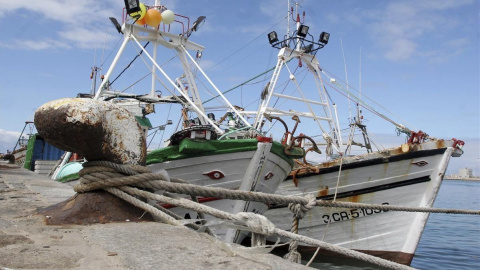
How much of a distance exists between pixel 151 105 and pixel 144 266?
10810mm

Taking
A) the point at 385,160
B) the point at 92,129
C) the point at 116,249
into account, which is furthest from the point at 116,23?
the point at 116,249

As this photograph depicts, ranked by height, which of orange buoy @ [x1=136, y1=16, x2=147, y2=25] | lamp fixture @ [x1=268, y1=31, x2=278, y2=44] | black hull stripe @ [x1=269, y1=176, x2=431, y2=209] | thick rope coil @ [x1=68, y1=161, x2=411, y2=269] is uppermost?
lamp fixture @ [x1=268, y1=31, x2=278, y2=44]

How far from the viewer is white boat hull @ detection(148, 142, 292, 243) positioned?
6191 mm

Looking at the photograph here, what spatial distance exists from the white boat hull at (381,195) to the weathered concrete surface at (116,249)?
23.9ft

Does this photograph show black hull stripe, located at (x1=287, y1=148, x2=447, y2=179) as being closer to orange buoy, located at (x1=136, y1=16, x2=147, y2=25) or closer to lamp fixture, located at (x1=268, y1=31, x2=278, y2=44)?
lamp fixture, located at (x1=268, y1=31, x2=278, y2=44)

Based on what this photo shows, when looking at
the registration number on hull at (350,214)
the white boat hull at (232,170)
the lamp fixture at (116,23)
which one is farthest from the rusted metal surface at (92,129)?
the lamp fixture at (116,23)

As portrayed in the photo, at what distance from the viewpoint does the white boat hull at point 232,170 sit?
619 centimetres

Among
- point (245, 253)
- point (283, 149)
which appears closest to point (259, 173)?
point (283, 149)

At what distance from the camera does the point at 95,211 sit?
2.71 metres

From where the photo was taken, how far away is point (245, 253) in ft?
6.56

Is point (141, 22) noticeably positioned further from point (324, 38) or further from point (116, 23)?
point (324, 38)

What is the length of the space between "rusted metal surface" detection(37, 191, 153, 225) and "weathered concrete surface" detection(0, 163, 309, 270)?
11cm

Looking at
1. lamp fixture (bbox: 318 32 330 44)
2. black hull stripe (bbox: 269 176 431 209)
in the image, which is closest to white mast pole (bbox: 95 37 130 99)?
black hull stripe (bbox: 269 176 431 209)

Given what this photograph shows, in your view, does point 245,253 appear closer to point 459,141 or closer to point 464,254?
point 459,141
